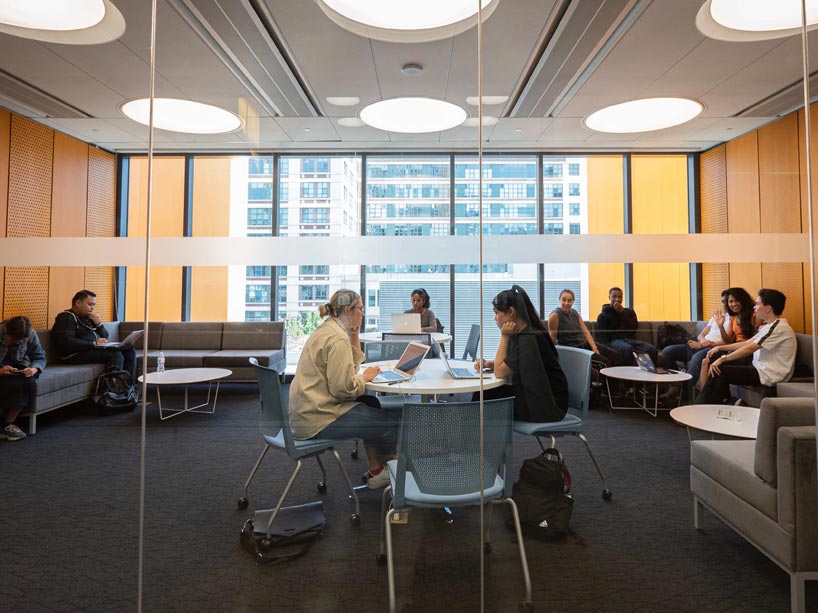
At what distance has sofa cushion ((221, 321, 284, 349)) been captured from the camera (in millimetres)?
2014

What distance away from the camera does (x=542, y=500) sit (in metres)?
2.00

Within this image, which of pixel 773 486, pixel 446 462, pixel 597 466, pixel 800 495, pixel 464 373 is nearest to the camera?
pixel 800 495

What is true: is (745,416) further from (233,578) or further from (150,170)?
(150,170)

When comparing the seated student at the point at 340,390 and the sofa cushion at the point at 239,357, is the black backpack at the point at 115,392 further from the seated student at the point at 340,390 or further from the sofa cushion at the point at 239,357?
the seated student at the point at 340,390

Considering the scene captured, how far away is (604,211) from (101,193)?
8.01 ft

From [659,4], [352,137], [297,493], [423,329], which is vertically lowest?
[297,493]

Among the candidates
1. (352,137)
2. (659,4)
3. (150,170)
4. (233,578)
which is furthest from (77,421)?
(659,4)

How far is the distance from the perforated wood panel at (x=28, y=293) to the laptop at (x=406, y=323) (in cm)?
164

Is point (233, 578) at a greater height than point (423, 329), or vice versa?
point (423, 329)

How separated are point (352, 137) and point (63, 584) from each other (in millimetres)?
2324

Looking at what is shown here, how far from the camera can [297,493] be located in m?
2.01

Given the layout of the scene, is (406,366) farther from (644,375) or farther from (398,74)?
(398,74)

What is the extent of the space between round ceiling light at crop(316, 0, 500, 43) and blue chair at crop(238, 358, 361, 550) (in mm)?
1656

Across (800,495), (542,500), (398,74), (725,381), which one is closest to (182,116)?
(398,74)
